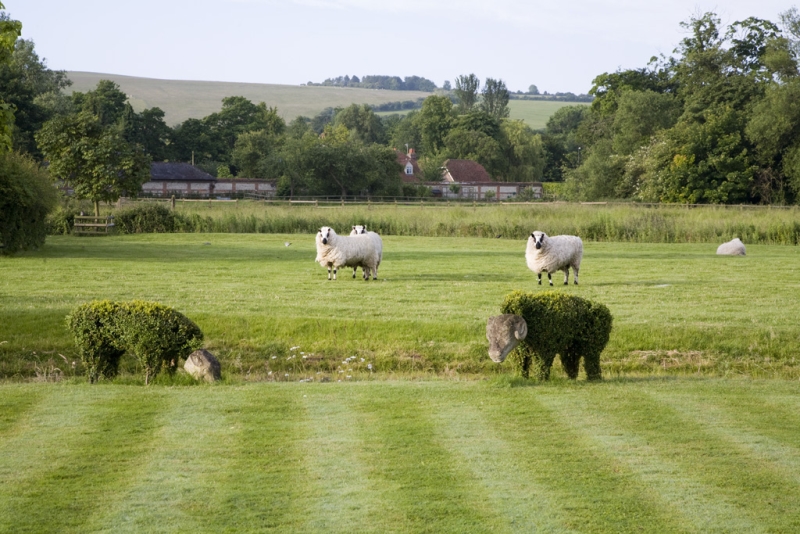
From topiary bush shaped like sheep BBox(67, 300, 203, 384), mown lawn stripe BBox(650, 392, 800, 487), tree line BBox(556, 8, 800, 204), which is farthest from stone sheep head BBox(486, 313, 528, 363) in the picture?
tree line BBox(556, 8, 800, 204)

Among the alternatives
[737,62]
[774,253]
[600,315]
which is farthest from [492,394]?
[737,62]

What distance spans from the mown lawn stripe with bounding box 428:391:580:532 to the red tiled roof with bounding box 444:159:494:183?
9780 centimetres

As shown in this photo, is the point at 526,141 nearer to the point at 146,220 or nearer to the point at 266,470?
the point at 146,220

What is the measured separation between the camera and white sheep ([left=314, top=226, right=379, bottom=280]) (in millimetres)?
23922

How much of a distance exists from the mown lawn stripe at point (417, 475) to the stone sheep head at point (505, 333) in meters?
1.30

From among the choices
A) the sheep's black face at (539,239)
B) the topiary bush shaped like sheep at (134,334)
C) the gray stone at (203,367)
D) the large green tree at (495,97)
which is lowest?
the gray stone at (203,367)

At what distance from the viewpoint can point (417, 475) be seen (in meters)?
7.86

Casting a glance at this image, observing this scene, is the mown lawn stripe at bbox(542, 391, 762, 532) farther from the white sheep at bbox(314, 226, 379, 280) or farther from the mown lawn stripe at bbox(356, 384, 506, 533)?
the white sheep at bbox(314, 226, 379, 280)

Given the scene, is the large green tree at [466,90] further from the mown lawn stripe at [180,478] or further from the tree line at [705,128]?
the mown lawn stripe at [180,478]

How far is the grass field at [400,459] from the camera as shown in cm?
693

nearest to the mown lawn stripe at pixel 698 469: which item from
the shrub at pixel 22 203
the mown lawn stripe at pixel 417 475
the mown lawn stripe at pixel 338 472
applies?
the mown lawn stripe at pixel 417 475

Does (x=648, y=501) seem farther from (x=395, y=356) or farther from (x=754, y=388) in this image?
(x=395, y=356)

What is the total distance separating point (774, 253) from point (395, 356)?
77.6 feet

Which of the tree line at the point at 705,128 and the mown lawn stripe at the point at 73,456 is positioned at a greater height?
the tree line at the point at 705,128
